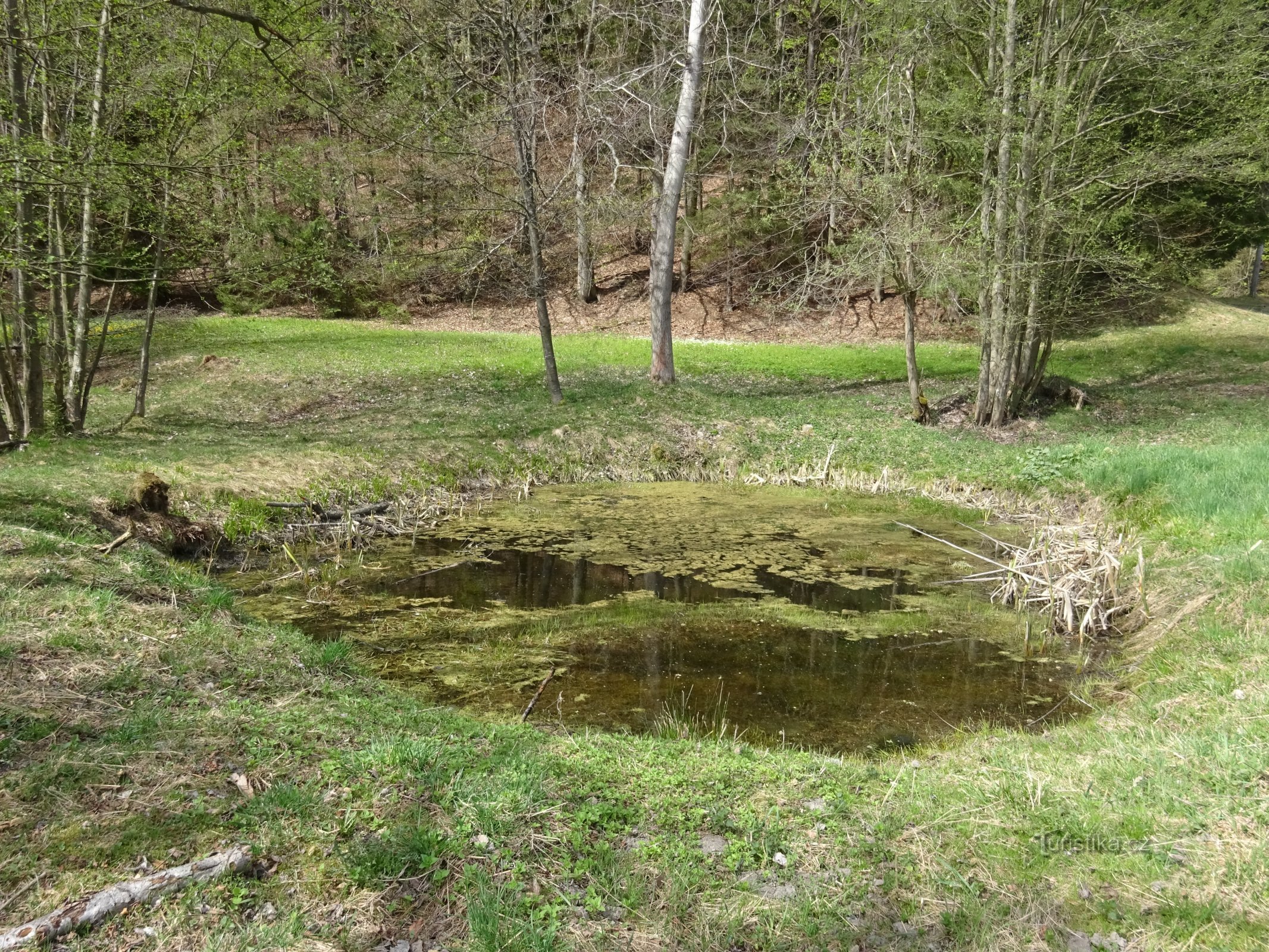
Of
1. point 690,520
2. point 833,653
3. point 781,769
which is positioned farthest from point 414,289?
point 781,769

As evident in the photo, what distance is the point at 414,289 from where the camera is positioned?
1393 inches

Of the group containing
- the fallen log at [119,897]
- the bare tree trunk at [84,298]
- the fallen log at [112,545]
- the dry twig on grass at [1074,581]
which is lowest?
the dry twig on grass at [1074,581]

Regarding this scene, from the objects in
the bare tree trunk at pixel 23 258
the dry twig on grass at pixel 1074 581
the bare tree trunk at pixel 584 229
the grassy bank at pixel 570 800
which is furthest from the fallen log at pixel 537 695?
the bare tree trunk at pixel 584 229

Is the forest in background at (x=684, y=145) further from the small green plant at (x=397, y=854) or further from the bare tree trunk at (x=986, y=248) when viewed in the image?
the small green plant at (x=397, y=854)

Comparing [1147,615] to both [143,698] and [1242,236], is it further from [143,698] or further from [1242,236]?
[1242,236]

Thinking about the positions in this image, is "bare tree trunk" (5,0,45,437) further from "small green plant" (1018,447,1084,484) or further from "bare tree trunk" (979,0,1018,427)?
"bare tree trunk" (979,0,1018,427)

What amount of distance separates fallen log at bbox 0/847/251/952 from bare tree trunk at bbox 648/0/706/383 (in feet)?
53.6

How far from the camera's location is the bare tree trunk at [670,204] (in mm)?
18594

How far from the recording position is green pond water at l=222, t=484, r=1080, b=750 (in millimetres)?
6707

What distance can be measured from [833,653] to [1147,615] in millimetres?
3189

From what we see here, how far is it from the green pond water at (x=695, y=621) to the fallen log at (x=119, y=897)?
2.75 meters

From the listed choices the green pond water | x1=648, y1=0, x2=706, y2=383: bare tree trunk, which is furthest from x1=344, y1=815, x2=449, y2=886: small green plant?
x1=648, y1=0, x2=706, y2=383: bare tree trunk

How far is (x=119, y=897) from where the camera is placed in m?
3.38

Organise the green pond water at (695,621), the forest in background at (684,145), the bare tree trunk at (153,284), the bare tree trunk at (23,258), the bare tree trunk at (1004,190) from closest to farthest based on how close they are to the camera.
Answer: the green pond water at (695,621) < the bare tree trunk at (23,258) < the forest in background at (684,145) < the bare tree trunk at (153,284) < the bare tree trunk at (1004,190)
